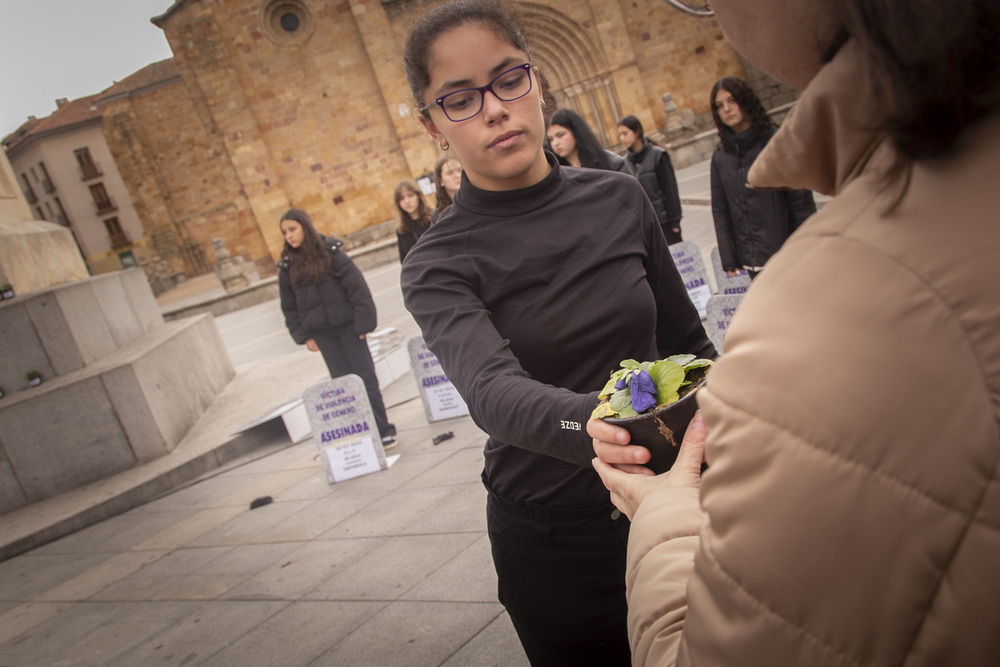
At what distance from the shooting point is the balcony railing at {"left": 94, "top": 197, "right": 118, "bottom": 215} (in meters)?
50.8

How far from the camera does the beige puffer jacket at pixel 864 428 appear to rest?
526 millimetres

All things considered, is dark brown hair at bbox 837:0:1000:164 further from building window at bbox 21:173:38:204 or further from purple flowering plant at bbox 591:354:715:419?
building window at bbox 21:173:38:204

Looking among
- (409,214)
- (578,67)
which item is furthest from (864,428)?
(578,67)

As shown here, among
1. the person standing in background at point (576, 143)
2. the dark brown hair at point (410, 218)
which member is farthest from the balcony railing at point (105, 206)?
the person standing in background at point (576, 143)

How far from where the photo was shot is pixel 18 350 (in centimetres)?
671

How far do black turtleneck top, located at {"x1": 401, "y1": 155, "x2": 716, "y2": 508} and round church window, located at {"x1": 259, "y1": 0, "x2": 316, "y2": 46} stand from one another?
27136mm

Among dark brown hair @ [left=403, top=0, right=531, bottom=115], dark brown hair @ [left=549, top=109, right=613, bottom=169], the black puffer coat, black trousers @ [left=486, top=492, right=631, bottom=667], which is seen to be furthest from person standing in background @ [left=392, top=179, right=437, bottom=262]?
black trousers @ [left=486, top=492, right=631, bottom=667]

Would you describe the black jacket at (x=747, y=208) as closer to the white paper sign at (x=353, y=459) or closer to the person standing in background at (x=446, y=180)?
the person standing in background at (x=446, y=180)

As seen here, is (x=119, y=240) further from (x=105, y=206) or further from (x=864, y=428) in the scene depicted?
(x=864, y=428)

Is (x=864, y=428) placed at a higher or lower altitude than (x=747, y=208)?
higher

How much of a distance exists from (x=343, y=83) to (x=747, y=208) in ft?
78.0

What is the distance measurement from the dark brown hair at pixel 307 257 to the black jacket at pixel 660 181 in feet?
8.76

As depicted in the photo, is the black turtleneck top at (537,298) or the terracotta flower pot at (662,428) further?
the black turtleneck top at (537,298)

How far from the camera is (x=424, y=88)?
1.49 metres
